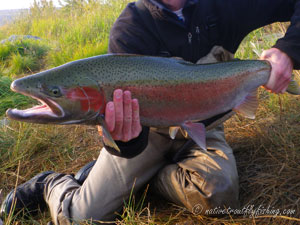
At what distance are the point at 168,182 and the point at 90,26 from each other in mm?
5725

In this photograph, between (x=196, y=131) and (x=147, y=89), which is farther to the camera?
(x=196, y=131)

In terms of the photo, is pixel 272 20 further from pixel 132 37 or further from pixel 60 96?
pixel 60 96

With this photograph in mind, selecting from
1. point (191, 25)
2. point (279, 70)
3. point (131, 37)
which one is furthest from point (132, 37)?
point (279, 70)

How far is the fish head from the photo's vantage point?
4.61 ft

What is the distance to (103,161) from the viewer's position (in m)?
2.34

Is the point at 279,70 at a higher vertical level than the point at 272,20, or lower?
lower

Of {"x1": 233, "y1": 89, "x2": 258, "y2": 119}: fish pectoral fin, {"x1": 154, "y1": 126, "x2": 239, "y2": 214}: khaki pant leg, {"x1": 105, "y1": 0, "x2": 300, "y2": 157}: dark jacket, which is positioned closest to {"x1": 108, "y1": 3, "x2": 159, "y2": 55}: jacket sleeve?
{"x1": 105, "y1": 0, "x2": 300, "y2": 157}: dark jacket

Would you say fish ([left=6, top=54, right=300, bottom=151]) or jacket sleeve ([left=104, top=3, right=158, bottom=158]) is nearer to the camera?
fish ([left=6, top=54, right=300, bottom=151])

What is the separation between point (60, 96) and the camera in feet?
4.78

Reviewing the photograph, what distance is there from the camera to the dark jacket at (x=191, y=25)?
2.27 meters

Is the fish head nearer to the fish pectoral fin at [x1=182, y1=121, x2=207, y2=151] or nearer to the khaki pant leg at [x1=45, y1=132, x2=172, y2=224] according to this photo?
the fish pectoral fin at [x1=182, y1=121, x2=207, y2=151]

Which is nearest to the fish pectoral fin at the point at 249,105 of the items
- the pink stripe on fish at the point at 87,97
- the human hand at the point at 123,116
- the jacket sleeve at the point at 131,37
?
the human hand at the point at 123,116

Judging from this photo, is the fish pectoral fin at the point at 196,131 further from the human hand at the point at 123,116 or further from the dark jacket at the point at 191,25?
the dark jacket at the point at 191,25

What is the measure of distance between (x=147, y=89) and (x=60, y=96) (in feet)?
1.60
